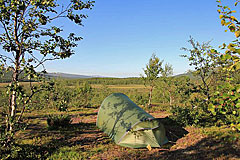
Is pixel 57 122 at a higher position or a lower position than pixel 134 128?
lower

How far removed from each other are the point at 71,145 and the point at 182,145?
5801 mm

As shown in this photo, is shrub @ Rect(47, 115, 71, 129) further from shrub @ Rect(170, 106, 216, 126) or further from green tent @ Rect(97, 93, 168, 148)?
shrub @ Rect(170, 106, 216, 126)

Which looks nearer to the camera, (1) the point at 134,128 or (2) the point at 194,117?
(1) the point at 134,128

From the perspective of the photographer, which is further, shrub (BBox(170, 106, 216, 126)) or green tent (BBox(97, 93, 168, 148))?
shrub (BBox(170, 106, 216, 126))

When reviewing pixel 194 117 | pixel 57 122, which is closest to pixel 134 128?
pixel 194 117

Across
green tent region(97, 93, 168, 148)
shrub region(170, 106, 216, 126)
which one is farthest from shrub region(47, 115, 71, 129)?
shrub region(170, 106, 216, 126)

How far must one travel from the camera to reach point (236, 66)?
1.82 meters

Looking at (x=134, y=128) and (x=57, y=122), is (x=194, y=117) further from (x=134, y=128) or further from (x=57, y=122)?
(x=57, y=122)

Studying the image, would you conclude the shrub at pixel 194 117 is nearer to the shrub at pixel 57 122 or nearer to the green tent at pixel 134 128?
the green tent at pixel 134 128

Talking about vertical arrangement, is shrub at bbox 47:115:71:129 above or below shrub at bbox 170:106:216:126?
below

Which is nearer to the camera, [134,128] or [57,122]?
[134,128]

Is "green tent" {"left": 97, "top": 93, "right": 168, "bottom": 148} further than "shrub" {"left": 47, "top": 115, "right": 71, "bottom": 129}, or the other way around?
"shrub" {"left": 47, "top": 115, "right": 71, "bottom": 129}

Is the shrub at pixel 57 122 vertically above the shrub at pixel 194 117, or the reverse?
the shrub at pixel 194 117

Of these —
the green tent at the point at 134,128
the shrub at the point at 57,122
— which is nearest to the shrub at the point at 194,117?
the green tent at the point at 134,128
